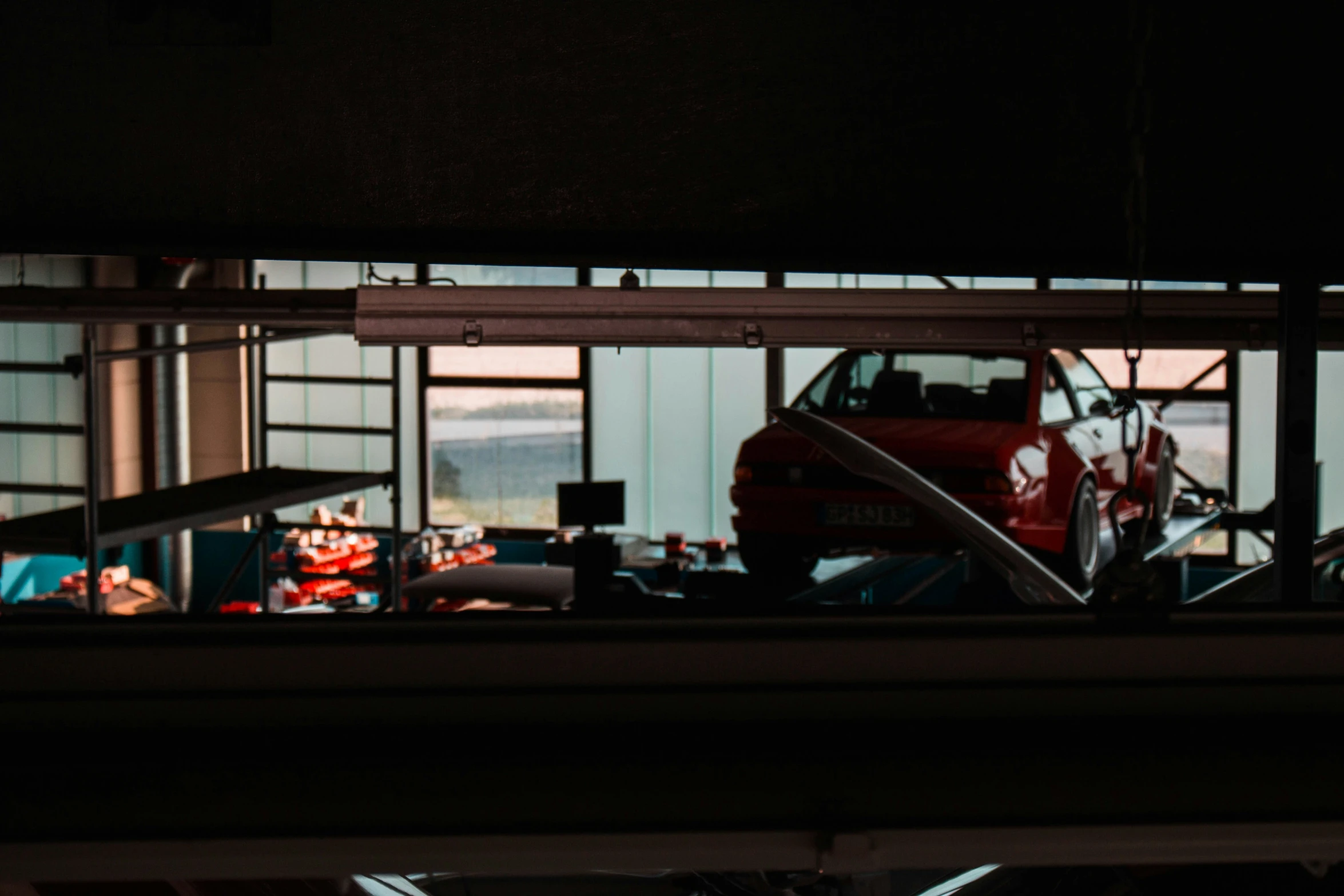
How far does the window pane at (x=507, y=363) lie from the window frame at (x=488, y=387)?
0.04 meters

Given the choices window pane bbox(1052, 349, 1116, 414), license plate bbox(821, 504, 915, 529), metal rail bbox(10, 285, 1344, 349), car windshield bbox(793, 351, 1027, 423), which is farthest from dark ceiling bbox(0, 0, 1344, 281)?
window pane bbox(1052, 349, 1116, 414)

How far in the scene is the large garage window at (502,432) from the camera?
12438 mm

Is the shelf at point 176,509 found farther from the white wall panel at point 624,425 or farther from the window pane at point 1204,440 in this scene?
the window pane at point 1204,440

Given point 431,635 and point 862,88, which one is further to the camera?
point 862,88

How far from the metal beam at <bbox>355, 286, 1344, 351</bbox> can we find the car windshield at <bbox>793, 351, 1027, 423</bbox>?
2530 millimetres

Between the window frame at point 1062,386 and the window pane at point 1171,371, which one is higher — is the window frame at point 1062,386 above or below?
below

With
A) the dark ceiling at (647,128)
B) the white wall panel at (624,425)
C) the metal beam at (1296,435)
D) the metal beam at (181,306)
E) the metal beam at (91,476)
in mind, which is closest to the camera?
the dark ceiling at (647,128)

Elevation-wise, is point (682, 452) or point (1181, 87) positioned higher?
point (1181, 87)

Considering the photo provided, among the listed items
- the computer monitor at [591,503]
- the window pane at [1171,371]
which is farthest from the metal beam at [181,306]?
the window pane at [1171,371]

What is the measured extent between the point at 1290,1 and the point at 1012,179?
17.3 inches

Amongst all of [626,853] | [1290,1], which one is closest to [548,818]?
[626,853]

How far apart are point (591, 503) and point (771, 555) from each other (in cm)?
234

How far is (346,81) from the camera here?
63.4 inches

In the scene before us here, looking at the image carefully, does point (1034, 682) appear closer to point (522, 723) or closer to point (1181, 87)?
point (522, 723)
